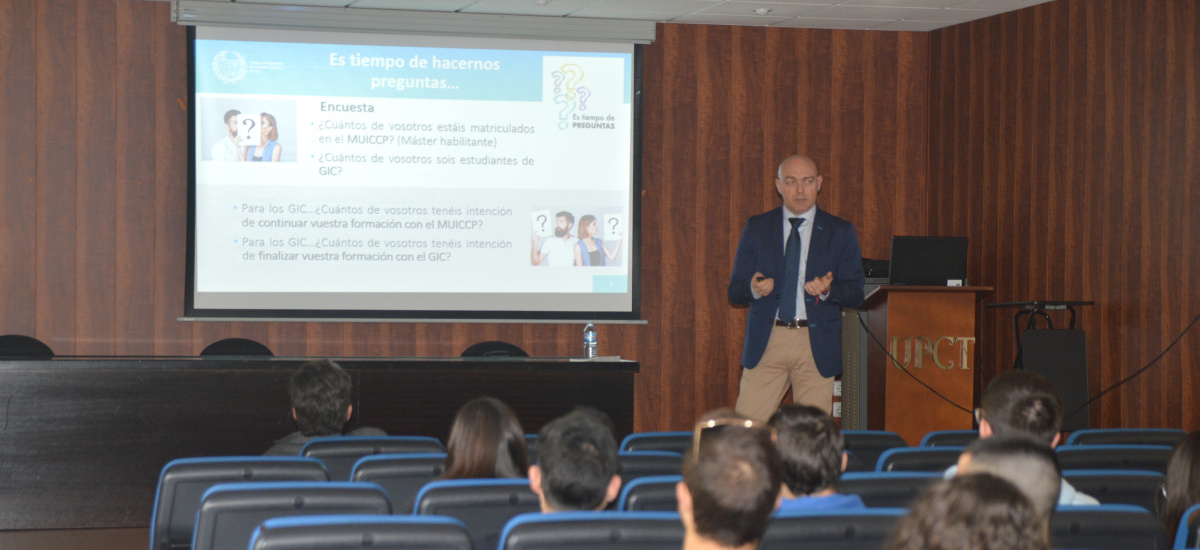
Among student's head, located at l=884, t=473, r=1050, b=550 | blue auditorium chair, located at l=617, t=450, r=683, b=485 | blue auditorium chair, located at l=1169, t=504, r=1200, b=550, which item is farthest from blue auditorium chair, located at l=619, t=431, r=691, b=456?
student's head, located at l=884, t=473, r=1050, b=550

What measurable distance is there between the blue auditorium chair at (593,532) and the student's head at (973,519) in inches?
27.7

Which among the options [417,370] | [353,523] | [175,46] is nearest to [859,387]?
[417,370]

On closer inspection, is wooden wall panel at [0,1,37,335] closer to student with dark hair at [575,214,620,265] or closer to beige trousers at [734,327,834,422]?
student with dark hair at [575,214,620,265]

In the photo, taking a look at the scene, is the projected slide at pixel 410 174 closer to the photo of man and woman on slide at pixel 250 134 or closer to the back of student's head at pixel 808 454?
the photo of man and woman on slide at pixel 250 134

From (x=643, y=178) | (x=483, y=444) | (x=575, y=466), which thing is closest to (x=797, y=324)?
(x=643, y=178)

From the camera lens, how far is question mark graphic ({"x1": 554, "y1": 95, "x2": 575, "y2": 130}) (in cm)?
695

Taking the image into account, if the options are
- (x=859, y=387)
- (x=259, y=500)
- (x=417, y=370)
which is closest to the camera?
(x=259, y=500)

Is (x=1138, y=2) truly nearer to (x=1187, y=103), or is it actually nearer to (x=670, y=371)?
(x=1187, y=103)

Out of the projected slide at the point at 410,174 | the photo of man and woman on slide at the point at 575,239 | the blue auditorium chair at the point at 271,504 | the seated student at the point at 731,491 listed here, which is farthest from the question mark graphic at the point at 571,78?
the seated student at the point at 731,491

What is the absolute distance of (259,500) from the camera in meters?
2.19

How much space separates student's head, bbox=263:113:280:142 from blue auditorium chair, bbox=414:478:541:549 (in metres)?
4.80

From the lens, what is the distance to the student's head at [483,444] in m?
2.63

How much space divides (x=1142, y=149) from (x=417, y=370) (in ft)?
13.1

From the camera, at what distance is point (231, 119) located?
21.5ft
